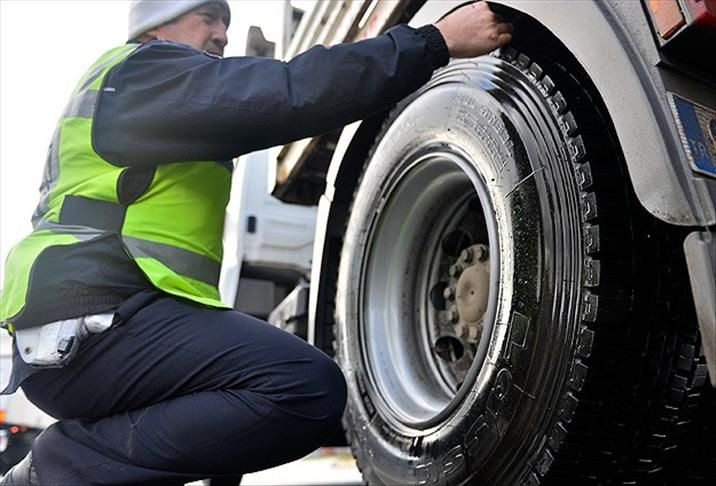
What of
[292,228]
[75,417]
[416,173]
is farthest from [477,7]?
[292,228]

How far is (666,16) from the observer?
1.12 m

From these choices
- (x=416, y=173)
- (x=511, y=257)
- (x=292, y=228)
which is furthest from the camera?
(x=292, y=228)

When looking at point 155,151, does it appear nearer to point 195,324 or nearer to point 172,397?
point 195,324

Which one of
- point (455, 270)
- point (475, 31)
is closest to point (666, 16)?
point (475, 31)

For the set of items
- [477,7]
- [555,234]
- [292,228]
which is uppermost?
[477,7]

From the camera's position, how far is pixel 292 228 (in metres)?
4.66

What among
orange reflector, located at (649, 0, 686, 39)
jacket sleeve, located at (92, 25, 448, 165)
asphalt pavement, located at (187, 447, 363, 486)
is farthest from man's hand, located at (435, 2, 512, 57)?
asphalt pavement, located at (187, 447, 363, 486)

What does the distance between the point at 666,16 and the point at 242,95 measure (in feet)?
2.60

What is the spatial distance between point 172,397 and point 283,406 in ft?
0.78

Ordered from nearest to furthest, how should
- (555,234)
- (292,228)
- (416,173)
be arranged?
(555,234), (416,173), (292,228)

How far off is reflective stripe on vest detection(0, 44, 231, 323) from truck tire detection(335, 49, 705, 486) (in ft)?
1.93

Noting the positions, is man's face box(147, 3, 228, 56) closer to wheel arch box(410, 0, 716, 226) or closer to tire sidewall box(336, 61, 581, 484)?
tire sidewall box(336, 61, 581, 484)

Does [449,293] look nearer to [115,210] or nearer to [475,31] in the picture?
[475,31]

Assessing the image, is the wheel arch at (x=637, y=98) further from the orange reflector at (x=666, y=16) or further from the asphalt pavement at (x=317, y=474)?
the asphalt pavement at (x=317, y=474)
